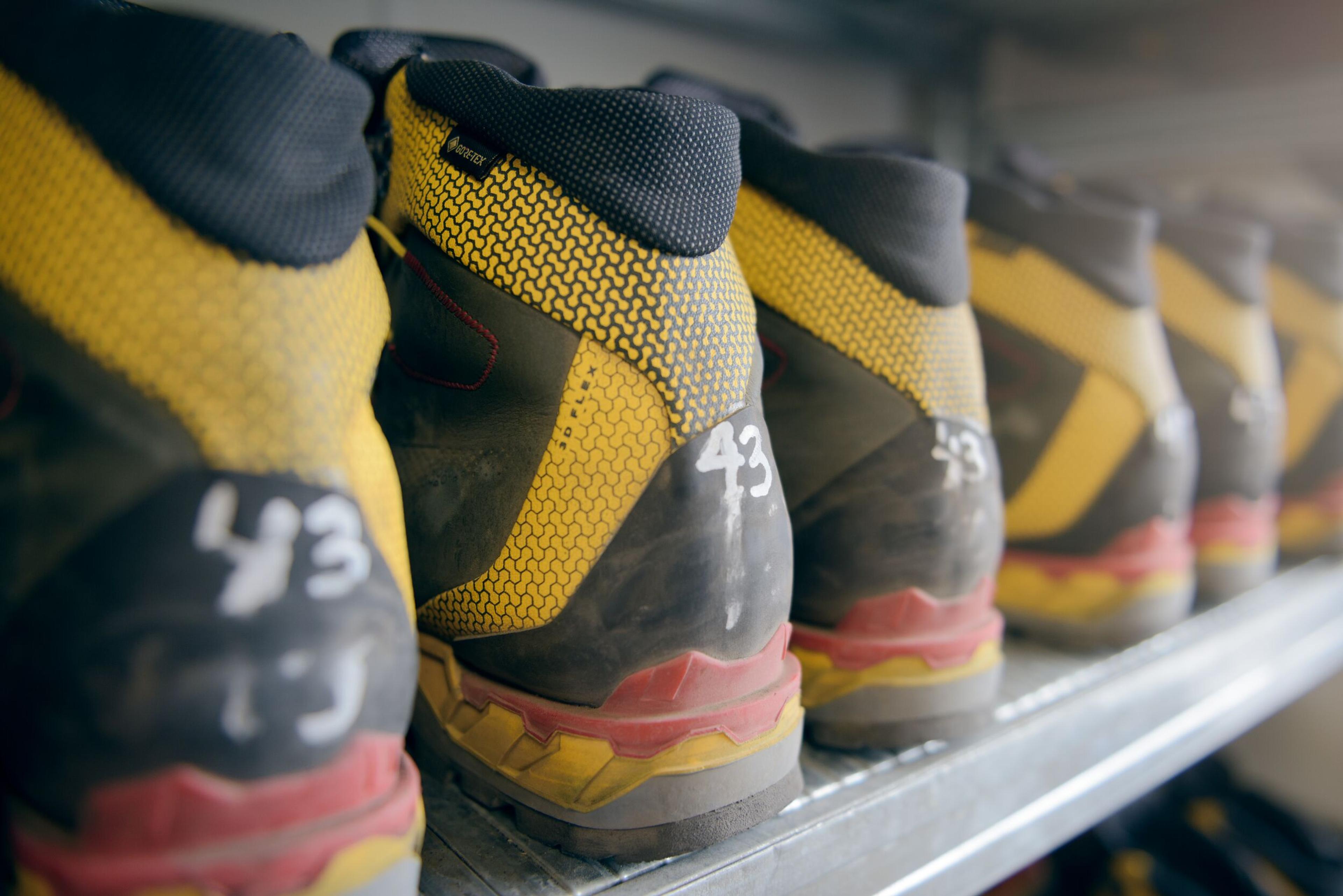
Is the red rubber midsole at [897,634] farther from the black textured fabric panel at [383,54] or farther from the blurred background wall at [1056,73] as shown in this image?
the blurred background wall at [1056,73]

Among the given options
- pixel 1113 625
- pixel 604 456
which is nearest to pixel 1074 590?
pixel 1113 625

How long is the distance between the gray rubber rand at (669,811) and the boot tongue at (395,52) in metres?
0.33

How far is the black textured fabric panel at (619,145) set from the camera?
1.27 ft

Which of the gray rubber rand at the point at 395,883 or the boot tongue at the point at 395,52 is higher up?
the boot tongue at the point at 395,52

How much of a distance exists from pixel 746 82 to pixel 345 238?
1009 mm

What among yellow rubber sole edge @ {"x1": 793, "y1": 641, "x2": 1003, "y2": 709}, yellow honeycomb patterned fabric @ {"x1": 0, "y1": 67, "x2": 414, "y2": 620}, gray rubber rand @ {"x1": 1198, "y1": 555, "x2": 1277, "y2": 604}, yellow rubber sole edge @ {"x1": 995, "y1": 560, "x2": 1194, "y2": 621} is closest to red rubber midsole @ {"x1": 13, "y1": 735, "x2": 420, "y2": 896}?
yellow honeycomb patterned fabric @ {"x1": 0, "y1": 67, "x2": 414, "y2": 620}

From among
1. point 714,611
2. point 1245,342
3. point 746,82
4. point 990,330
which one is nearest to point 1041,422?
point 990,330

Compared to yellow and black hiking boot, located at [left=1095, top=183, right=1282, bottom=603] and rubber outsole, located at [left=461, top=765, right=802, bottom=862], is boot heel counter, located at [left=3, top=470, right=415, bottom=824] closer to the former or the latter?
rubber outsole, located at [left=461, top=765, right=802, bottom=862]

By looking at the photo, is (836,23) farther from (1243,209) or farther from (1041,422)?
(1041,422)

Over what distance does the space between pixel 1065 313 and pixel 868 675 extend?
1.19 ft

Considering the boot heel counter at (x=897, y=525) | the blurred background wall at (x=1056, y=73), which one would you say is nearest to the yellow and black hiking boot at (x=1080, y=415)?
the boot heel counter at (x=897, y=525)

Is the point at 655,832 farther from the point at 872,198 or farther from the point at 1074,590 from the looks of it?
the point at 1074,590

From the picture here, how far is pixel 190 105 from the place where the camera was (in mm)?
306

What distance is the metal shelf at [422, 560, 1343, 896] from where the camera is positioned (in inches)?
16.7
